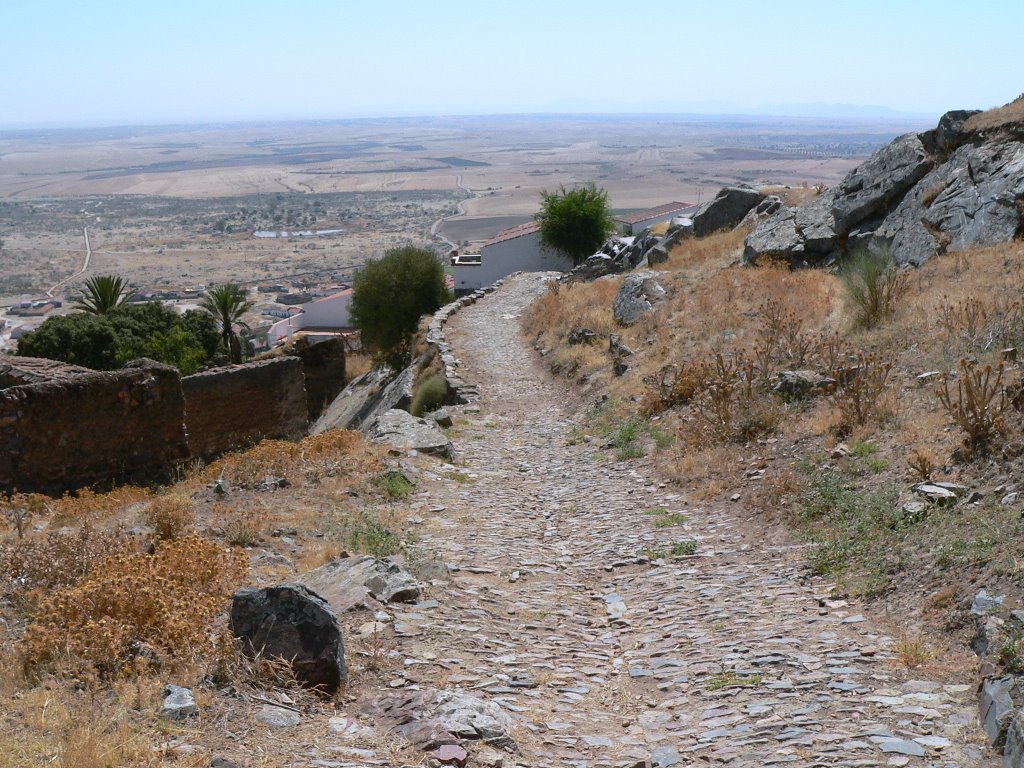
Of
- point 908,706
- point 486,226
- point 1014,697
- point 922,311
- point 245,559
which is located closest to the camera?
point 1014,697

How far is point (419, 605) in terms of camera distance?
19.9ft

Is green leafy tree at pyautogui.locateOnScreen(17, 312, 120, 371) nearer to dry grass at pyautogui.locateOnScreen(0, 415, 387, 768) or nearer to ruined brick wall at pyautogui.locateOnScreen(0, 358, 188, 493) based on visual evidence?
ruined brick wall at pyautogui.locateOnScreen(0, 358, 188, 493)

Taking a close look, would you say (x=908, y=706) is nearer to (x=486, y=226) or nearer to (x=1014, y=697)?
(x=1014, y=697)

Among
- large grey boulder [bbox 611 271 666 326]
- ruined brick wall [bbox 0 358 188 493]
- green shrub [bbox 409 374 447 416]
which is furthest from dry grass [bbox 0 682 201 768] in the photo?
large grey boulder [bbox 611 271 666 326]

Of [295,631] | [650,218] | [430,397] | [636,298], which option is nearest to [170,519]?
[295,631]

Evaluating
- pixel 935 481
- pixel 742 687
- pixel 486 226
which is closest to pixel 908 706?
pixel 742 687

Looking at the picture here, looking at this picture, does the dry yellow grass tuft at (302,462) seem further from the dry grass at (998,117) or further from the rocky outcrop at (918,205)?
the dry grass at (998,117)

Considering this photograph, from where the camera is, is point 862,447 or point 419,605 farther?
point 862,447

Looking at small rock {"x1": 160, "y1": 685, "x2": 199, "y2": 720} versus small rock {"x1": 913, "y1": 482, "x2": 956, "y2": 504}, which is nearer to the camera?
small rock {"x1": 160, "y1": 685, "x2": 199, "y2": 720}

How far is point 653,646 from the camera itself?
579 cm

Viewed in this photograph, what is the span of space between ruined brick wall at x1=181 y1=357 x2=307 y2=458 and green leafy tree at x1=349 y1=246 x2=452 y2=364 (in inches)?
378

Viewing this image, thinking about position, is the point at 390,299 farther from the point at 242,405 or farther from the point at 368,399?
the point at 242,405

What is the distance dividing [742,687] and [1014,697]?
1.39 metres

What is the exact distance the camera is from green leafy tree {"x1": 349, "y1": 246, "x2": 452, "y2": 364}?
2647 cm
